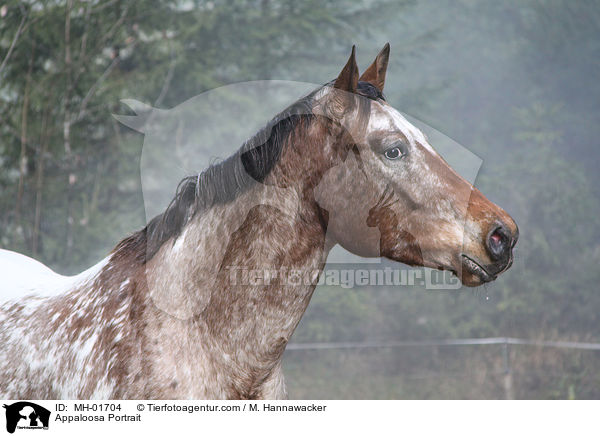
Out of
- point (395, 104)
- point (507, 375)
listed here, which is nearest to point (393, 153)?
point (507, 375)

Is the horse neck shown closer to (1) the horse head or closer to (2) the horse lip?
(1) the horse head

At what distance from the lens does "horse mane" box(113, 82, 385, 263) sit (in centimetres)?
140

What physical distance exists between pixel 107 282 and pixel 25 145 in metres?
4.17

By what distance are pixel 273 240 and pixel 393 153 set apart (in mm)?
396

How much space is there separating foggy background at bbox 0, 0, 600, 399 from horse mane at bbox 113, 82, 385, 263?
12.5ft

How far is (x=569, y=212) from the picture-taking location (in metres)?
6.25

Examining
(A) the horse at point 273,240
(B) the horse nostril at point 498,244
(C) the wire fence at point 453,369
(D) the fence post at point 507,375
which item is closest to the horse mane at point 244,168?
(A) the horse at point 273,240

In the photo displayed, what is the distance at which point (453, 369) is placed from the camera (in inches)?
226

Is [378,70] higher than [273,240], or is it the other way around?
[378,70]
